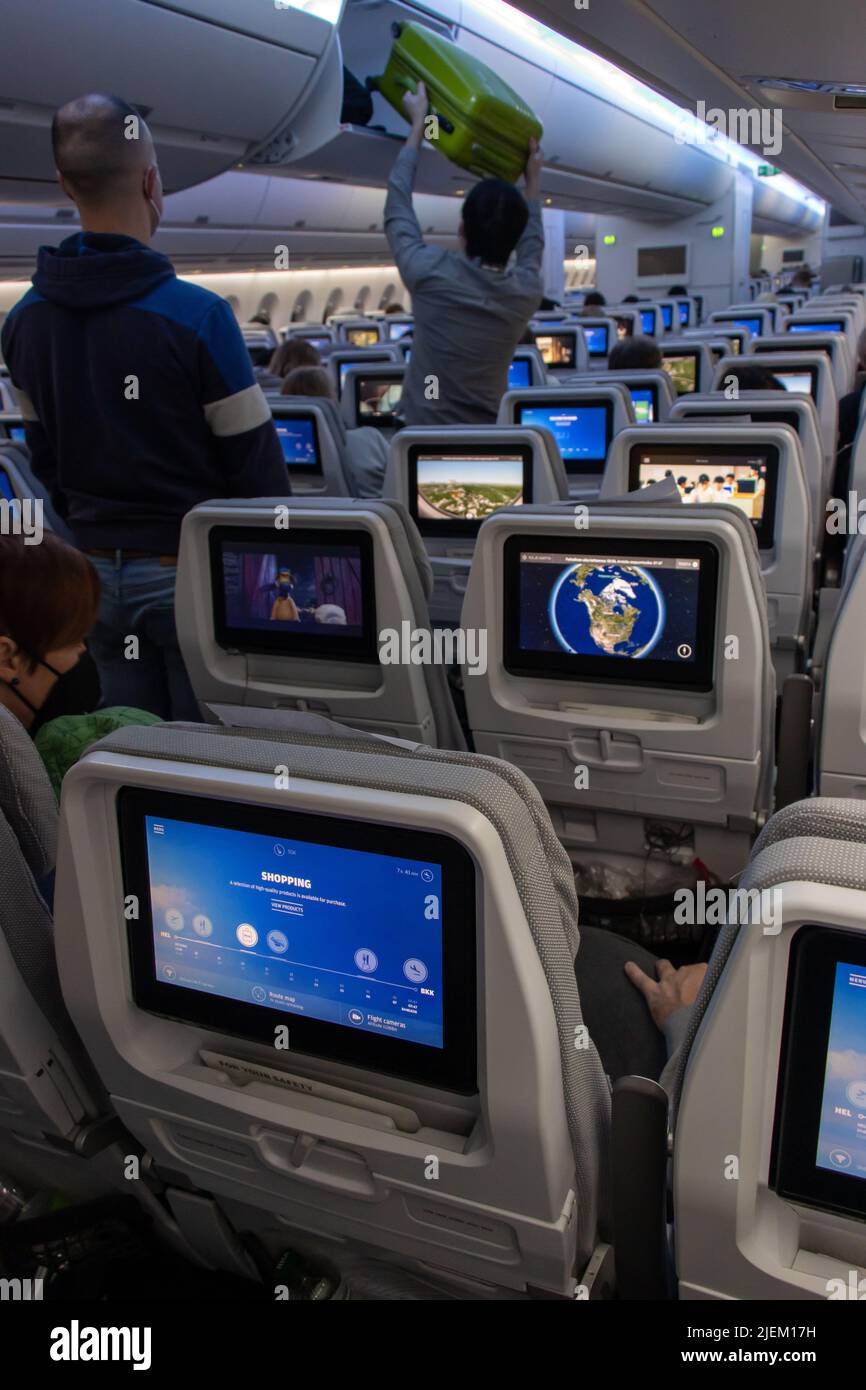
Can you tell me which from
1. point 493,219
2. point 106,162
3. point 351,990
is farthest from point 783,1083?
point 493,219

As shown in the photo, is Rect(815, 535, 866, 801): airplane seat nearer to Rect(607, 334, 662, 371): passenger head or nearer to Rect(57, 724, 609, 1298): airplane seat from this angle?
Rect(57, 724, 609, 1298): airplane seat

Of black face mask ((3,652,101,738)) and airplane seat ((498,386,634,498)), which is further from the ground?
airplane seat ((498,386,634,498))

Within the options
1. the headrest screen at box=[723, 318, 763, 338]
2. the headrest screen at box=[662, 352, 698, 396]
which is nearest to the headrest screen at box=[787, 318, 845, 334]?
the headrest screen at box=[662, 352, 698, 396]

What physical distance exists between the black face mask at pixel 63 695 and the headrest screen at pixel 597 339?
Answer: 439 inches

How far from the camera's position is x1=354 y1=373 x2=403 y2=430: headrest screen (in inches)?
303

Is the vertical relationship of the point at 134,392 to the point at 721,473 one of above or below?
above

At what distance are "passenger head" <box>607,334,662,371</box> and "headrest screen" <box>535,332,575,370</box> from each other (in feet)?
12.8

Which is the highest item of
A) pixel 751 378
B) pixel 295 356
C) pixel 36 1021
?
pixel 295 356

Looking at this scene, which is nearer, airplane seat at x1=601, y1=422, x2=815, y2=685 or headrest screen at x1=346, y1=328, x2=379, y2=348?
airplane seat at x1=601, y1=422, x2=815, y2=685

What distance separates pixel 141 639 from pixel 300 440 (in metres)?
3.09

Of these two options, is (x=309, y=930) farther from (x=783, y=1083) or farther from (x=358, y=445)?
(x=358, y=445)

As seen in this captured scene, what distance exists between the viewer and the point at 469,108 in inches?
274
